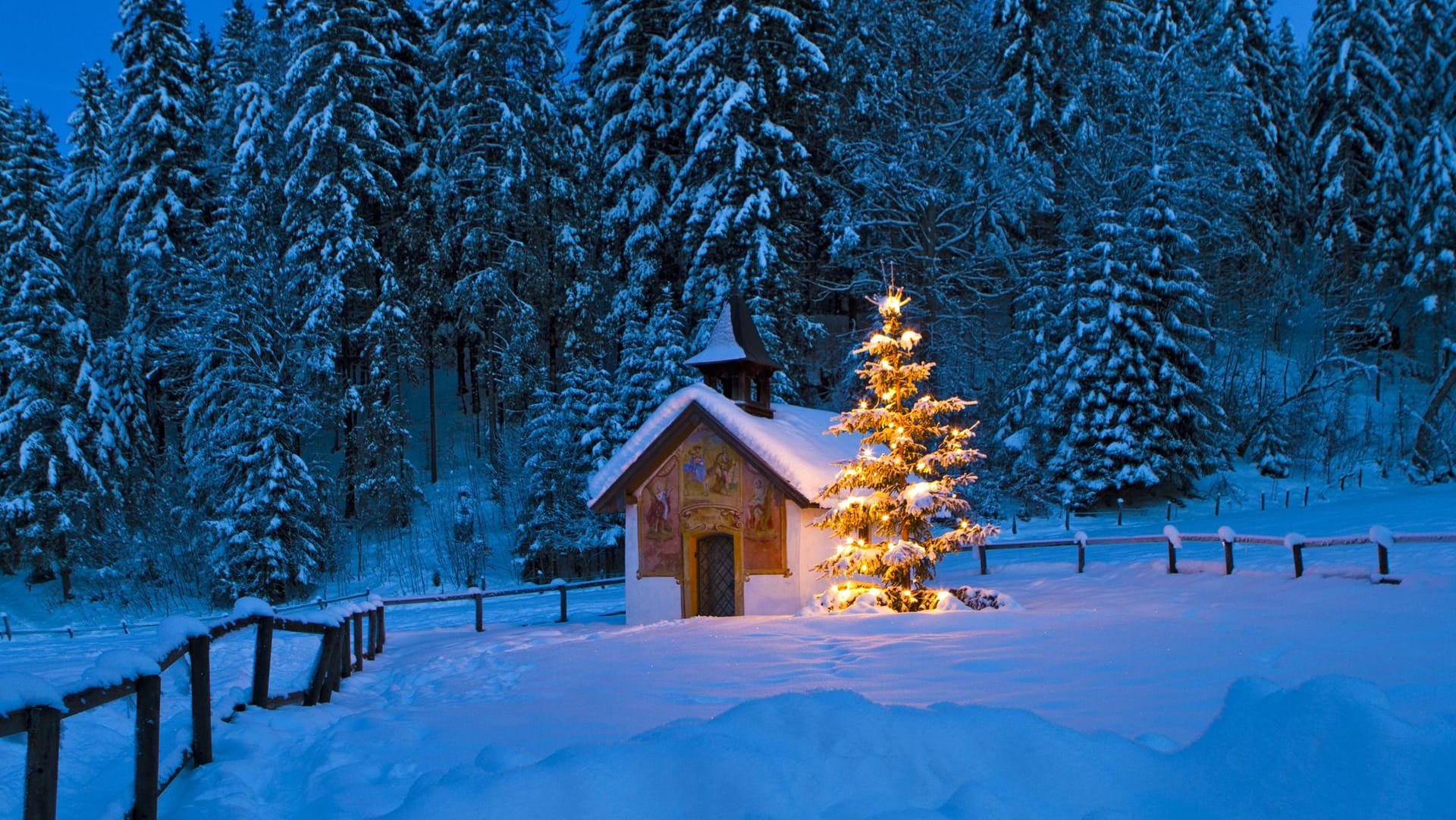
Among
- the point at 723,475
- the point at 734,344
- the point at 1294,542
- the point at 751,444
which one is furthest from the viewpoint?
the point at 734,344

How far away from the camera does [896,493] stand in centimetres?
1684

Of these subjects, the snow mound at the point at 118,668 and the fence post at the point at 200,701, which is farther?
the fence post at the point at 200,701

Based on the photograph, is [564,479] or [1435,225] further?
[1435,225]

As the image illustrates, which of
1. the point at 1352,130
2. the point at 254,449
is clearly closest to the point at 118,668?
the point at 254,449

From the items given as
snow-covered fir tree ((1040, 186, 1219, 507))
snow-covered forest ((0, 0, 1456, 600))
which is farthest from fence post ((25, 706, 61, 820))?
snow-covered fir tree ((1040, 186, 1219, 507))

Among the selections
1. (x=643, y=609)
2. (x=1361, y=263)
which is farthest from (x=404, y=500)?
(x=1361, y=263)

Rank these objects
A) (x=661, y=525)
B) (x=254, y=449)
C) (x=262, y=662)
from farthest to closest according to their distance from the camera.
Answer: (x=254, y=449)
(x=661, y=525)
(x=262, y=662)

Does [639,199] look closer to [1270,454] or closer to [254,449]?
[254,449]

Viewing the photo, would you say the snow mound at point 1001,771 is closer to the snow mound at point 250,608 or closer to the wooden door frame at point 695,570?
the snow mound at point 250,608

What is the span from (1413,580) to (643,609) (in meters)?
13.6

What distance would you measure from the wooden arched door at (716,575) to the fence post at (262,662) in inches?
510

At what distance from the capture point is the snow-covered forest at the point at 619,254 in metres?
31.0

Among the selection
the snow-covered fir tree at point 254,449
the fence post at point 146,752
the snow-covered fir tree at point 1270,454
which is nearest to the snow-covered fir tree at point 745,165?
the snow-covered fir tree at point 254,449

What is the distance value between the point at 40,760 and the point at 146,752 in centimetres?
119
